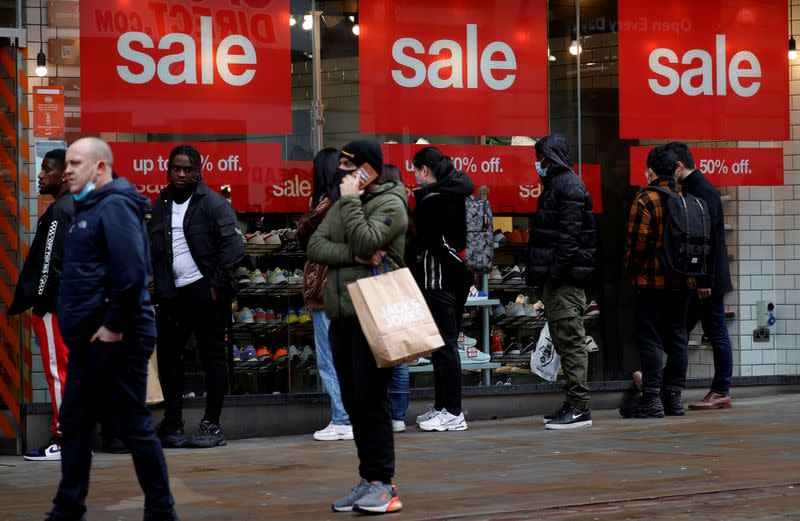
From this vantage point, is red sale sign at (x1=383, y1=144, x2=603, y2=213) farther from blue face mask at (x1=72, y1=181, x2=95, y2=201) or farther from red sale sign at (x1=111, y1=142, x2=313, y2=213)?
blue face mask at (x1=72, y1=181, x2=95, y2=201)

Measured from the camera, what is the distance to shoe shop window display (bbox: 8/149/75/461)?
9.17 metres

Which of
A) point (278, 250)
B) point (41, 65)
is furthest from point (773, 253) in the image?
point (41, 65)

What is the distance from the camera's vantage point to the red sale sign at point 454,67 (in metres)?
11.4

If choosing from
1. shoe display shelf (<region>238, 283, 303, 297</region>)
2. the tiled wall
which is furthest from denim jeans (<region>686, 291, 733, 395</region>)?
shoe display shelf (<region>238, 283, 303, 297</region>)

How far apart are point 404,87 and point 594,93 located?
5.78 feet

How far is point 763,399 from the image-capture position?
12.5 meters

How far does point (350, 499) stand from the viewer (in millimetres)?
6828

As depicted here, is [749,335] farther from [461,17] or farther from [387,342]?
[387,342]

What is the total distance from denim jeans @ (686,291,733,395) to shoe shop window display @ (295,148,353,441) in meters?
3.20

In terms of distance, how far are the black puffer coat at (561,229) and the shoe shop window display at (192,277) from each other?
2.21 m

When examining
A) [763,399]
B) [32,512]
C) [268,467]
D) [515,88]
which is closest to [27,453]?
[268,467]

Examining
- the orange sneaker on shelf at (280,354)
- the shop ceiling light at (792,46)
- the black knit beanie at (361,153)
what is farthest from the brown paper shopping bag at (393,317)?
the shop ceiling light at (792,46)

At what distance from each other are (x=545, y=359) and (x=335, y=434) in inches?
80.8

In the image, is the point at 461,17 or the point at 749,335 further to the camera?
the point at 749,335
